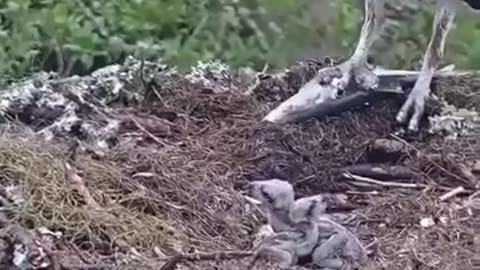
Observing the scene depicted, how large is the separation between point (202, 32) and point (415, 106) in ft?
5.78

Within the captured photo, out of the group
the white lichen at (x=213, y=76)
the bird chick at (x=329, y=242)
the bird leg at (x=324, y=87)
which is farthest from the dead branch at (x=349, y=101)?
the bird chick at (x=329, y=242)

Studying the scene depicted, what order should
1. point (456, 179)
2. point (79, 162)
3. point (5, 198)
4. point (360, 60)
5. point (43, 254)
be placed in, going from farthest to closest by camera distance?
point (360, 60) < point (456, 179) < point (79, 162) < point (5, 198) < point (43, 254)

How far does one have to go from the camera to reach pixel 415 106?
14.2 ft

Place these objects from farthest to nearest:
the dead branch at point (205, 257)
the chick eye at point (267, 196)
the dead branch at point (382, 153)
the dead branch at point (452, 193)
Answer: the dead branch at point (382, 153) < the dead branch at point (452, 193) < the chick eye at point (267, 196) < the dead branch at point (205, 257)

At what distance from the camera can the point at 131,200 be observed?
3.71m

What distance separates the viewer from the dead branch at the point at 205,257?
10.5 feet

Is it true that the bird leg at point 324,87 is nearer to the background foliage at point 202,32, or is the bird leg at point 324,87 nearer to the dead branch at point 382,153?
the dead branch at point 382,153

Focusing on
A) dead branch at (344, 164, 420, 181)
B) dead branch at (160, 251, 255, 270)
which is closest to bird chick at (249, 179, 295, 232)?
dead branch at (160, 251, 255, 270)

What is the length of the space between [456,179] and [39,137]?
122 centimetres

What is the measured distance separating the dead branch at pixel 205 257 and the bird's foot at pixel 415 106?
113 centimetres

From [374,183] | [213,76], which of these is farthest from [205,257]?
[213,76]

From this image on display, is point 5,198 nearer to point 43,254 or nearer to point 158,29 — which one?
point 43,254

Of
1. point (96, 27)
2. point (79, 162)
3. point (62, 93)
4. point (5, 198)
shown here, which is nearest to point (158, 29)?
point (96, 27)

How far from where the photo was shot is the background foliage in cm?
545
